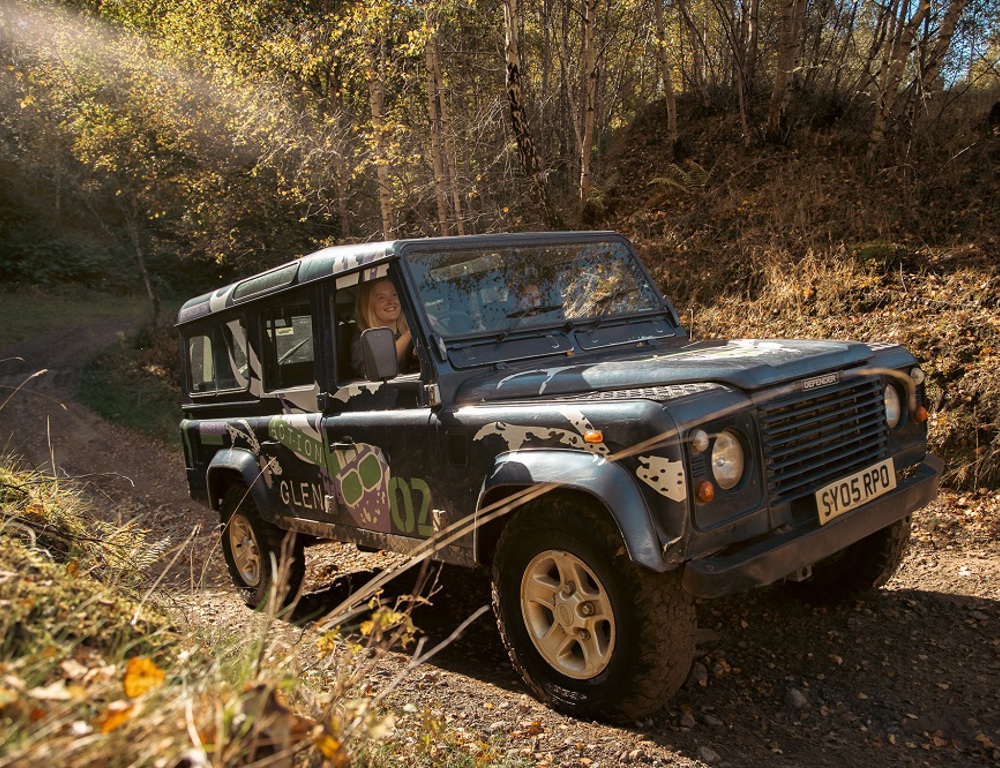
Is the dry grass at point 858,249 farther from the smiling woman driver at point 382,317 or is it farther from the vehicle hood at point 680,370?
the smiling woman driver at point 382,317

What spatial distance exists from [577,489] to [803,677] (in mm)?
1488

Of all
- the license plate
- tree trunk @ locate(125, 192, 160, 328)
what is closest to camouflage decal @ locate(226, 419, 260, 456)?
the license plate

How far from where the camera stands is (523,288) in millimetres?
4254

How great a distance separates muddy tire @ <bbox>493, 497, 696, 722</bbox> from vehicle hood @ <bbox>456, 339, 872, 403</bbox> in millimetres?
554

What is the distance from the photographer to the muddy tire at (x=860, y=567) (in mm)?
4113

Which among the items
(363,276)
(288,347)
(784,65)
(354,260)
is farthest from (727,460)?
(784,65)

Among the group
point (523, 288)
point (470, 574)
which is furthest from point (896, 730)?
point (470, 574)

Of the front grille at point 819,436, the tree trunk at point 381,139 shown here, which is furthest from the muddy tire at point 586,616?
the tree trunk at point 381,139

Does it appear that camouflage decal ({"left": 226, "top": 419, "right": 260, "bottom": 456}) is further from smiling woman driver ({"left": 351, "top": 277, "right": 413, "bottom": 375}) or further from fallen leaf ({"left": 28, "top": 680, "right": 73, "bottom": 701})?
fallen leaf ({"left": 28, "top": 680, "right": 73, "bottom": 701})

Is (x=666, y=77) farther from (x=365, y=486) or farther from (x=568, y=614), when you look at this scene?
(x=568, y=614)

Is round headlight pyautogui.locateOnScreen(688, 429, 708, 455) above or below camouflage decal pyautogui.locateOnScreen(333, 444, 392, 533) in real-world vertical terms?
above

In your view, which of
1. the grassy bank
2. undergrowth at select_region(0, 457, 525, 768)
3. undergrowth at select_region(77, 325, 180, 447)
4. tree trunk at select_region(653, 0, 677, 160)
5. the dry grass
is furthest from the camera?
the grassy bank

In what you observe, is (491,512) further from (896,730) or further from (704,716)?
(896,730)

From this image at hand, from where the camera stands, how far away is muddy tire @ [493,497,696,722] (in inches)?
119
